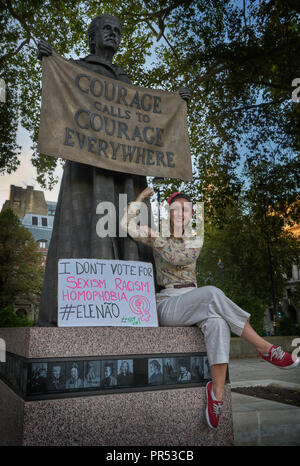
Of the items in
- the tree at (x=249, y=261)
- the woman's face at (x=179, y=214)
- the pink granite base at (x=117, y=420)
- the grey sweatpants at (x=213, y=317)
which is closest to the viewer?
the pink granite base at (x=117, y=420)

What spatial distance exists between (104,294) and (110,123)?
180 cm

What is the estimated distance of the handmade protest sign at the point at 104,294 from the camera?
9.07ft

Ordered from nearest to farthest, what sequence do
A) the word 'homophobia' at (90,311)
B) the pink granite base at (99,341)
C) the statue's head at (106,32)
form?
the pink granite base at (99,341), the word 'homophobia' at (90,311), the statue's head at (106,32)

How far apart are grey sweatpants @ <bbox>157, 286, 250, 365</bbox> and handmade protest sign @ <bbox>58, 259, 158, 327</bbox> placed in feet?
0.86

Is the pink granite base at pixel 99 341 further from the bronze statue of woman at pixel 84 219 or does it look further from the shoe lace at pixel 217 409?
the bronze statue of woman at pixel 84 219

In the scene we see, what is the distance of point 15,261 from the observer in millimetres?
31359

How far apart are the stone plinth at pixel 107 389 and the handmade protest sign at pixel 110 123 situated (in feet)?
5.67

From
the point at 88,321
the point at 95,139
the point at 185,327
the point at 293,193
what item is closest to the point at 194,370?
the point at 185,327

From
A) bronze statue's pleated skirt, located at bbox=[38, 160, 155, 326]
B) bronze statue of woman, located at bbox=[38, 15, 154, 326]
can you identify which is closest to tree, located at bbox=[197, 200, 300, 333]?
bronze statue of woman, located at bbox=[38, 15, 154, 326]

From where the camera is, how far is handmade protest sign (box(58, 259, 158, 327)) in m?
2.76

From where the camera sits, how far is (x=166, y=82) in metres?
11.2

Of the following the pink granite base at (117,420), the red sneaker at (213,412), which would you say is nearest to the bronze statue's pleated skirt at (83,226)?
the pink granite base at (117,420)

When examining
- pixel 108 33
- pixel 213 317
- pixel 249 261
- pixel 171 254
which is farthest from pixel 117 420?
pixel 249 261

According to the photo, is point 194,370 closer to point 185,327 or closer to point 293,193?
point 185,327
